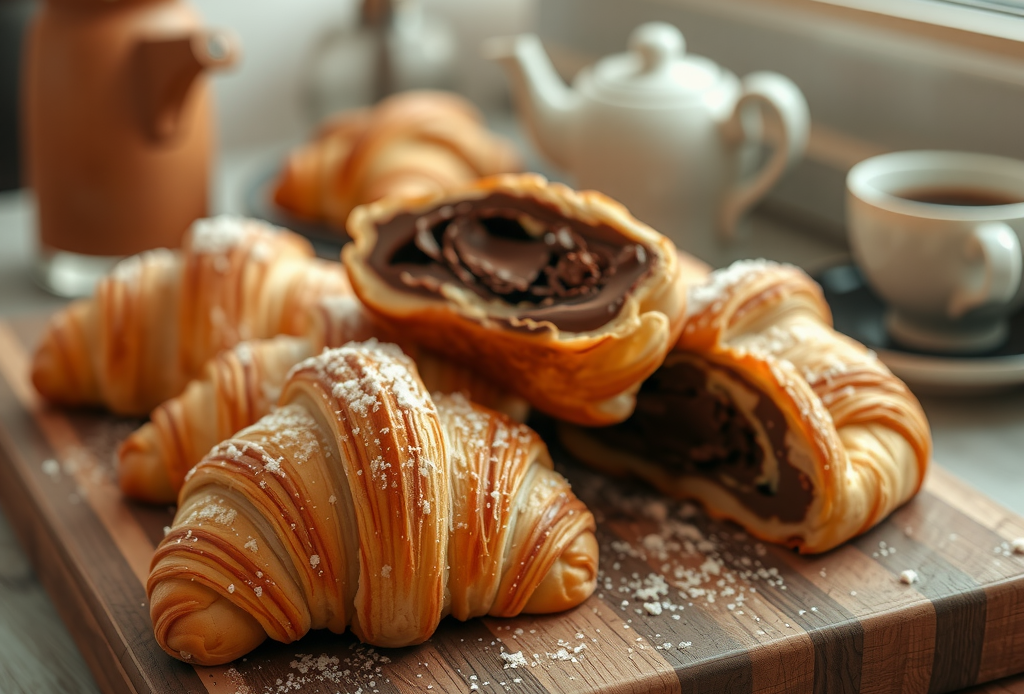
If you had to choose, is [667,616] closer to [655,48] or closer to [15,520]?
[15,520]

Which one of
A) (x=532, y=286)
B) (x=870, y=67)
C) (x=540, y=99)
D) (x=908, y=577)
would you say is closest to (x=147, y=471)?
(x=532, y=286)

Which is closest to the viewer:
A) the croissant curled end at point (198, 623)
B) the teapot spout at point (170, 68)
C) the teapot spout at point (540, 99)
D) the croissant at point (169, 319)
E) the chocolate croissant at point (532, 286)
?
the croissant curled end at point (198, 623)

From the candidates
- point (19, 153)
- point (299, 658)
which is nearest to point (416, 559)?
point (299, 658)

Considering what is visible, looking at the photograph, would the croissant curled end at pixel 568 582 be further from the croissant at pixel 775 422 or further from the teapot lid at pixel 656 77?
the teapot lid at pixel 656 77

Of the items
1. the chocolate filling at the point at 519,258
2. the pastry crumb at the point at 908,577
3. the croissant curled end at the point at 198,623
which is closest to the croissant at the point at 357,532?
the croissant curled end at the point at 198,623

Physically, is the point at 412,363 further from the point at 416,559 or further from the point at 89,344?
the point at 89,344
